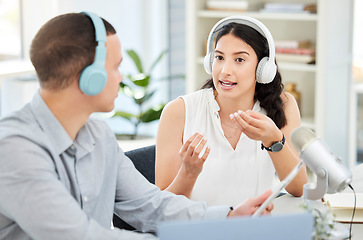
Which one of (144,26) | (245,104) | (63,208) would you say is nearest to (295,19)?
(144,26)

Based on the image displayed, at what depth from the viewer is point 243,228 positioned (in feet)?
3.26

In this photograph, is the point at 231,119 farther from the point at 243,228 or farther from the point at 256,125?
the point at 243,228

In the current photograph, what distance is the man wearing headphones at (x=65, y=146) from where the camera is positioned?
1.17 metres

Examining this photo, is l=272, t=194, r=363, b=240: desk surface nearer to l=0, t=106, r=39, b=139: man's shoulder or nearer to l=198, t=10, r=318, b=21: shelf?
l=0, t=106, r=39, b=139: man's shoulder

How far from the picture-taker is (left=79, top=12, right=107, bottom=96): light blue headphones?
1.23 m

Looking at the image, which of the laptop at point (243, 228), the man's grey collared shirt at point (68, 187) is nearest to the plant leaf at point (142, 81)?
the man's grey collared shirt at point (68, 187)

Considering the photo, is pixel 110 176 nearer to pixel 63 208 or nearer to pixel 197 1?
pixel 63 208

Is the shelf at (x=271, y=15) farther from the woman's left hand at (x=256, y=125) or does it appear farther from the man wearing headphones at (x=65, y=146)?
the man wearing headphones at (x=65, y=146)

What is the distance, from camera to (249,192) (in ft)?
6.34

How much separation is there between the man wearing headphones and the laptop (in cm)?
30

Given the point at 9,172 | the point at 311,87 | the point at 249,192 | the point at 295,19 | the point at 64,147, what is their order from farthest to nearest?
the point at 311,87 < the point at 295,19 < the point at 249,192 < the point at 64,147 < the point at 9,172

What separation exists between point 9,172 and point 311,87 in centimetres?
294

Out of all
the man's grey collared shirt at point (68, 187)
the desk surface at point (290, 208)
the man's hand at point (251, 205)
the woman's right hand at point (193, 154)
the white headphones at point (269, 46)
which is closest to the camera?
the man's grey collared shirt at point (68, 187)

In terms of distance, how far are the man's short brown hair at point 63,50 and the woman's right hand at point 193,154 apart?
47 centimetres
